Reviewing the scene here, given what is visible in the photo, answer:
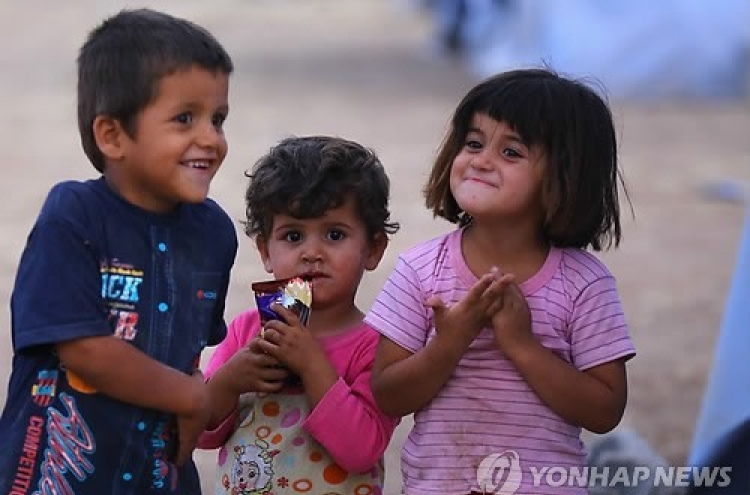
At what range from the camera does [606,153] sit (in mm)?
3789

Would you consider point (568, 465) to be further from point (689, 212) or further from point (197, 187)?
point (689, 212)

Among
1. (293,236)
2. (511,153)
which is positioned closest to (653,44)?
(293,236)

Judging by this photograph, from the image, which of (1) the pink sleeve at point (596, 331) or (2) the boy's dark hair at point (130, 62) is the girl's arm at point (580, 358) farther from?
(2) the boy's dark hair at point (130, 62)

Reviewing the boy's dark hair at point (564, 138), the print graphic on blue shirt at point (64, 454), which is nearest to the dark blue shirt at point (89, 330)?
the print graphic on blue shirt at point (64, 454)

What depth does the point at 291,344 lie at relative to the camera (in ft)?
12.5

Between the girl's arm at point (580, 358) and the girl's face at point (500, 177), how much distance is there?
8.5 inches

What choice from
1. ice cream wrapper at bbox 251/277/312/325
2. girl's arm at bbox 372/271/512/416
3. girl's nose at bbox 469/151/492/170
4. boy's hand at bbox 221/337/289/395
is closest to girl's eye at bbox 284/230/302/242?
ice cream wrapper at bbox 251/277/312/325

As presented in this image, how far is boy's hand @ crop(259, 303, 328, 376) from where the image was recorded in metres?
3.81

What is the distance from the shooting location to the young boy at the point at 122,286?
11.6 feet

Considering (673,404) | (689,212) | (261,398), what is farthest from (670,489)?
(689,212)

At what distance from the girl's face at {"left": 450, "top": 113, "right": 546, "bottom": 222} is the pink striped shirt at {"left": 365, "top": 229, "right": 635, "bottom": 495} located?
12 cm

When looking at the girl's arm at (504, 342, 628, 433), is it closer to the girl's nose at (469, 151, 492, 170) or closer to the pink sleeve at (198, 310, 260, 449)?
the girl's nose at (469, 151, 492, 170)

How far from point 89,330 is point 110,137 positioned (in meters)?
0.43

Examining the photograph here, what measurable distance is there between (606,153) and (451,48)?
A: 22224 mm
